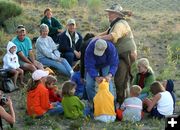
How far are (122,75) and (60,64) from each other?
211cm

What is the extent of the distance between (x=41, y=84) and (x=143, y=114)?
182 centimetres

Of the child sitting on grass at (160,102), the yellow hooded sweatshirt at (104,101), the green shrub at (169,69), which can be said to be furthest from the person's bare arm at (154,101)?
the green shrub at (169,69)

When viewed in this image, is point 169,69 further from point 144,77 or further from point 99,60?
point 99,60

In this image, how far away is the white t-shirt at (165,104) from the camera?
25.9ft

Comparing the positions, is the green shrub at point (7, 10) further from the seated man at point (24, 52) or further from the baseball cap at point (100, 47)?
the baseball cap at point (100, 47)

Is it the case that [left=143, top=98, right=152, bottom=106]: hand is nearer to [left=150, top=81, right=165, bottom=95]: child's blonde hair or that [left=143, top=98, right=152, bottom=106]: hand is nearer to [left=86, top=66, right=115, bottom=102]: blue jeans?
[left=150, top=81, right=165, bottom=95]: child's blonde hair

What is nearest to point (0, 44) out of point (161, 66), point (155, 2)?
point (161, 66)

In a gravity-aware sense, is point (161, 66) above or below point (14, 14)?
below

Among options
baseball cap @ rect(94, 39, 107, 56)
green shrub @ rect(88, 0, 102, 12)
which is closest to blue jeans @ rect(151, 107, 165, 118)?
baseball cap @ rect(94, 39, 107, 56)

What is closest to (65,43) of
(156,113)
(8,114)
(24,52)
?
(24,52)

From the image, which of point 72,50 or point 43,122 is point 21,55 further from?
point 43,122

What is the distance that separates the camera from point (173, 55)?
1277 cm

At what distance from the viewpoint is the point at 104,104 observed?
7754mm

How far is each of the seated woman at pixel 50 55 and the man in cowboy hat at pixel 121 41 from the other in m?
1.81
